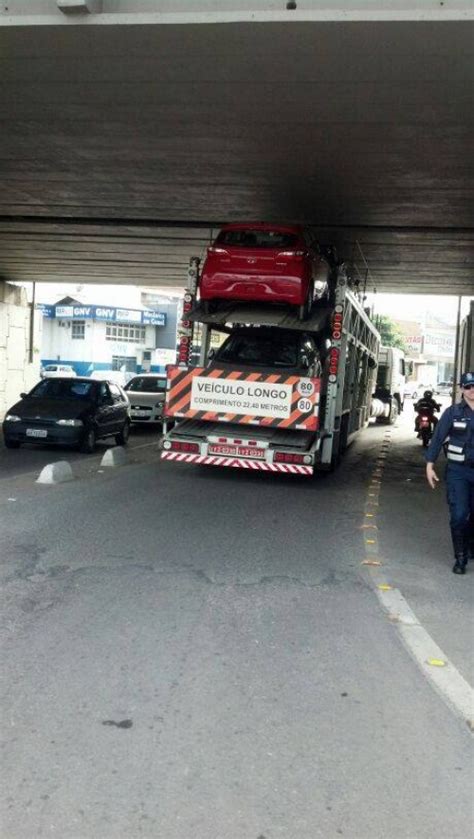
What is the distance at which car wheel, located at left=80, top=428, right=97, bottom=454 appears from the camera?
15.7 metres

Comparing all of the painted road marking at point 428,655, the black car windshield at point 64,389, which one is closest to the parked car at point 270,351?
the black car windshield at point 64,389

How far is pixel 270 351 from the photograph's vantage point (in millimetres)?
12664

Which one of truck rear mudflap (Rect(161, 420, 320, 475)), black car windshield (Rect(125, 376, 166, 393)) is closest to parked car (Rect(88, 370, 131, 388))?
black car windshield (Rect(125, 376, 166, 393))

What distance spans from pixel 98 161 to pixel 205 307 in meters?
2.99

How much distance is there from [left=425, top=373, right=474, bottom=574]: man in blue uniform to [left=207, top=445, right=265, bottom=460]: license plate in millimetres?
4212

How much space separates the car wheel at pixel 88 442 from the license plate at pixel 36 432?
78 cm

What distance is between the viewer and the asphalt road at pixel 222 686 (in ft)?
10.4

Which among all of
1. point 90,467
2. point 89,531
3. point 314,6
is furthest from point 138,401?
point 314,6

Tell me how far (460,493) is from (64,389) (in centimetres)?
1135

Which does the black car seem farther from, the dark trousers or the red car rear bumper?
the dark trousers

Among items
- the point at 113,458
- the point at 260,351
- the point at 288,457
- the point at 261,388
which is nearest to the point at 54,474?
the point at 113,458

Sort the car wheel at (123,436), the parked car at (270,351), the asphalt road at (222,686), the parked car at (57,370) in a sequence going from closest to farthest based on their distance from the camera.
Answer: the asphalt road at (222,686) < the parked car at (270,351) < the car wheel at (123,436) < the parked car at (57,370)

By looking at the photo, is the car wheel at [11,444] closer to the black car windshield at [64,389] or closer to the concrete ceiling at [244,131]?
the black car windshield at [64,389]

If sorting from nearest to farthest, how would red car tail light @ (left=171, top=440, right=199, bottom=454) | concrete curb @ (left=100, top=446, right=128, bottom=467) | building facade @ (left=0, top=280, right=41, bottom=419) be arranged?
red car tail light @ (left=171, top=440, right=199, bottom=454) < concrete curb @ (left=100, top=446, right=128, bottom=467) < building facade @ (left=0, top=280, right=41, bottom=419)
